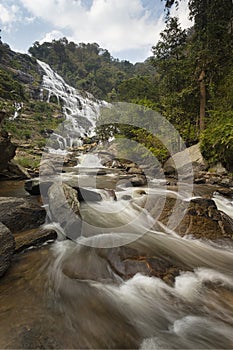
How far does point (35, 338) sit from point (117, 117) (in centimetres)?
2023

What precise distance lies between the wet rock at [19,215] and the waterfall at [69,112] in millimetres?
19899

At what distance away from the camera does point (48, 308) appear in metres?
2.10

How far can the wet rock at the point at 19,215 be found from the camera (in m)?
3.73

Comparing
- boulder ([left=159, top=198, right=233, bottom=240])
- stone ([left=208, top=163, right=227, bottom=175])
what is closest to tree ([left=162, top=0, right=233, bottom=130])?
stone ([left=208, top=163, right=227, bottom=175])

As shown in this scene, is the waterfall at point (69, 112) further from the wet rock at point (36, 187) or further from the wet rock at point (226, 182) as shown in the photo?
the wet rock at point (226, 182)

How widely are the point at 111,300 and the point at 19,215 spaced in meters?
2.43

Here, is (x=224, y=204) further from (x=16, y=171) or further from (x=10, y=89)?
(x=10, y=89)

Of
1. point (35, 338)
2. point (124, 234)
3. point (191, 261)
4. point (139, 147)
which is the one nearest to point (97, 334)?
point (35, 338)

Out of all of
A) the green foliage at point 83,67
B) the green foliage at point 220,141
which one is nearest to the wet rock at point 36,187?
the green foliage at point 220,141


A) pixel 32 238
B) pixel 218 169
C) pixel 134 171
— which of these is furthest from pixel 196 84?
pixel 32 238

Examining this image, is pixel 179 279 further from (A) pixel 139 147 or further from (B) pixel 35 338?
(A) pixel 139 147

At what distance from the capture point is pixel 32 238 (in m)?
3.46

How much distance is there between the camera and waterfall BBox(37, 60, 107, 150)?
85.4ft

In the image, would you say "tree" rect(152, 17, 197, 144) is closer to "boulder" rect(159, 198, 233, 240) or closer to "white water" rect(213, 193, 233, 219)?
"white water" rect(213, 193, 233, 219)
